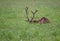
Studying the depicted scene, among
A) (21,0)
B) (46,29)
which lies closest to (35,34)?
(46,29)

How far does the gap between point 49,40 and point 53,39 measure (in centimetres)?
26

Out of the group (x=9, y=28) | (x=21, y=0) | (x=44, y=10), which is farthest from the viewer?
(x=21, y=0)

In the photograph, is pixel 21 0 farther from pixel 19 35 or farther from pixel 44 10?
pixel 19 35

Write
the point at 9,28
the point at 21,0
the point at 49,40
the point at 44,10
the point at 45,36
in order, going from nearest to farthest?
the point at 49,40
the point at 45,36
the point at 9,28
the point at 44,10
the point at 21,0

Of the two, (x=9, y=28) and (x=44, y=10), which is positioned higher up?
(x=9, y=28)

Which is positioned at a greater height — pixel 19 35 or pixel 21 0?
pixel 19 35

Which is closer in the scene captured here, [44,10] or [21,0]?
[44,10]

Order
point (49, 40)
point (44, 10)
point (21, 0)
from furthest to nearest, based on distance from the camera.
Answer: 1. point (21, 0)
2. point (44, 10)
3. point (49, 40)

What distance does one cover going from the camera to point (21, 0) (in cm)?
2506

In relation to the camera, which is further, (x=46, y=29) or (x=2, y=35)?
(x=46, y=29)

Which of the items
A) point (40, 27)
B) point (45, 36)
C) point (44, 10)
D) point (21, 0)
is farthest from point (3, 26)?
point (21, 0)

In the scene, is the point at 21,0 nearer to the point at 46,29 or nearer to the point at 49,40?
the point at 46,29

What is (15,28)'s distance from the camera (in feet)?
37.8

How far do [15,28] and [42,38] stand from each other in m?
2.27
